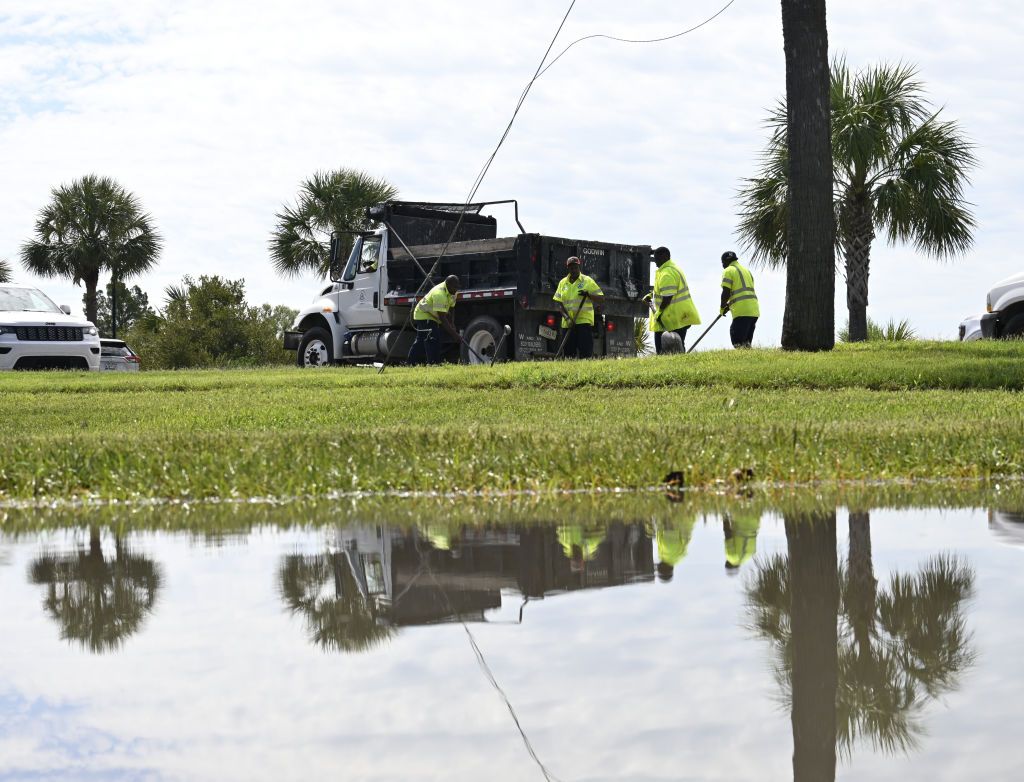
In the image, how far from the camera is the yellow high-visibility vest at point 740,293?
21109mm

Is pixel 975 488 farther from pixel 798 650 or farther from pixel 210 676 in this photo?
pixel 210 676

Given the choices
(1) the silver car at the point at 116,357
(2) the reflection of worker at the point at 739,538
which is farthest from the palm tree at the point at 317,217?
(2) the reflection of worker at the point at 739,538

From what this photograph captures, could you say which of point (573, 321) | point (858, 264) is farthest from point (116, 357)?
point (858, 264)

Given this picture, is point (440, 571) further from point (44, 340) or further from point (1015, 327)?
point (44, 340)

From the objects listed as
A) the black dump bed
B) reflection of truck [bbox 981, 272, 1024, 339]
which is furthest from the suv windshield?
reflection of truck [bbox 981, 272, 1024, 339]

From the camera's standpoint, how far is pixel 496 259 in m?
22.4

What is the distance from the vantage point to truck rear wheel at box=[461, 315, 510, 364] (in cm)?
2227

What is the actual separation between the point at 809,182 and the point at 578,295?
4025 millimetres

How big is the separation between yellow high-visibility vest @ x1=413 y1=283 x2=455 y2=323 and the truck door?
7.04ft

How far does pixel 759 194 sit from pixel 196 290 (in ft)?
105

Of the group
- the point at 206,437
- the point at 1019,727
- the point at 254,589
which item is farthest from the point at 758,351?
the point at 1019,727

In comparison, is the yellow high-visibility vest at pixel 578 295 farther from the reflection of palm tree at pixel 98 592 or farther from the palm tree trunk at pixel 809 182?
the reflection of palm tree at pixel 98 592

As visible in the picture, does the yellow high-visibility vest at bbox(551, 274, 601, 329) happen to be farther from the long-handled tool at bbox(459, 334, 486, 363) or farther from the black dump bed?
the long-handled tool at bbox(459, 334, 486, 363)

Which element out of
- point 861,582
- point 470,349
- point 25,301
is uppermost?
point 25,301
